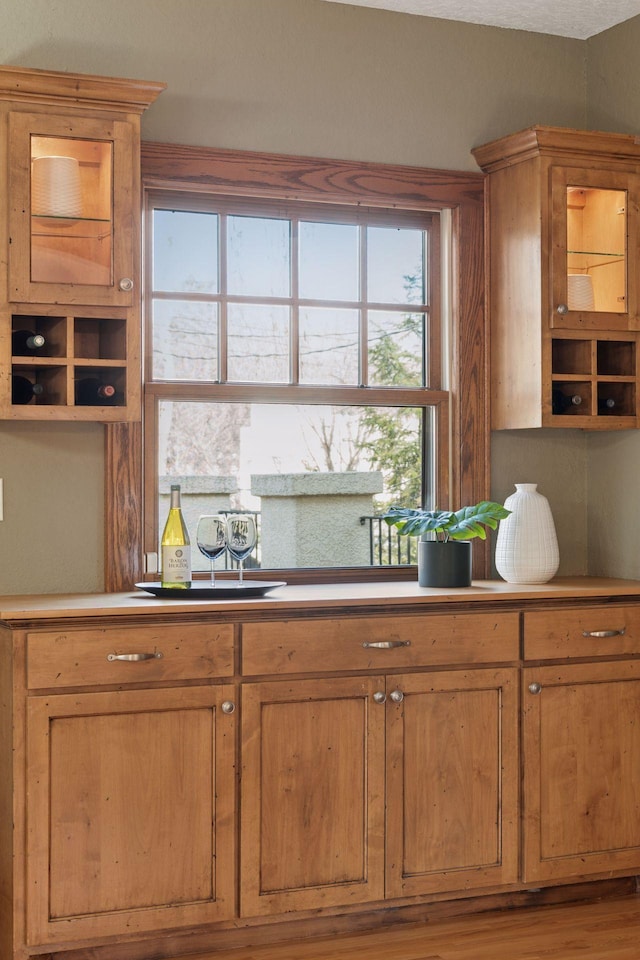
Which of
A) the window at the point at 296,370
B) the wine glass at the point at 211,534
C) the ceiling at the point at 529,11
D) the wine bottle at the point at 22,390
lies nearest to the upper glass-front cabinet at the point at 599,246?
the window at the point at 296,370

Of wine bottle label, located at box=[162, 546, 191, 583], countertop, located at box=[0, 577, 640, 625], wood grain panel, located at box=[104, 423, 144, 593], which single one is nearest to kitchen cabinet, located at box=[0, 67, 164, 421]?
wood grain panel, located at box=[104, 423, 144, 593]

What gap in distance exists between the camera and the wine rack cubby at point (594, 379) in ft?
12.2

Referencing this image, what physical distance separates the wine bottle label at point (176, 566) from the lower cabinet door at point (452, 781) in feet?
2.14

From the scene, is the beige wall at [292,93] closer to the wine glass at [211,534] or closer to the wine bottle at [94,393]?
the wine bottle at [94,393]

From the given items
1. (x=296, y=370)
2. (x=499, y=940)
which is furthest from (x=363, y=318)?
(x=499, y=940)

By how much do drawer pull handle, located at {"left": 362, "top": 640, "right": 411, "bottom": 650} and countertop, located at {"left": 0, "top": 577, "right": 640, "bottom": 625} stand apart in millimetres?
97

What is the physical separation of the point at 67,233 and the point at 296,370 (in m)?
0.91

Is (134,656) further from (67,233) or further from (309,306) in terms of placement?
(309,306)

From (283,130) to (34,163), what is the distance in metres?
0.89

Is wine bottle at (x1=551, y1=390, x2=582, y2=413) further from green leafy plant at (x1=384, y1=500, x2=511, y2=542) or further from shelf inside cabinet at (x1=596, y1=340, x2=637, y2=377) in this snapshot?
green leafy plant at (x1=384, y1=500, x2=511, y2=542)

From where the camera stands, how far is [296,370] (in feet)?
12.3

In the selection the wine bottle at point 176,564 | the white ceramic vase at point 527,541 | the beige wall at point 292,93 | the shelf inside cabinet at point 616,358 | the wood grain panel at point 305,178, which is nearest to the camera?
the wine bottle at point 176,564

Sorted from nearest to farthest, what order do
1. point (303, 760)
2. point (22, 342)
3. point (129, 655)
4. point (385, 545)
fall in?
point (129, 655)
point (303, 760)
point (22, 342)
point (385, 545)

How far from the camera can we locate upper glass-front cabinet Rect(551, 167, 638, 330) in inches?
144
